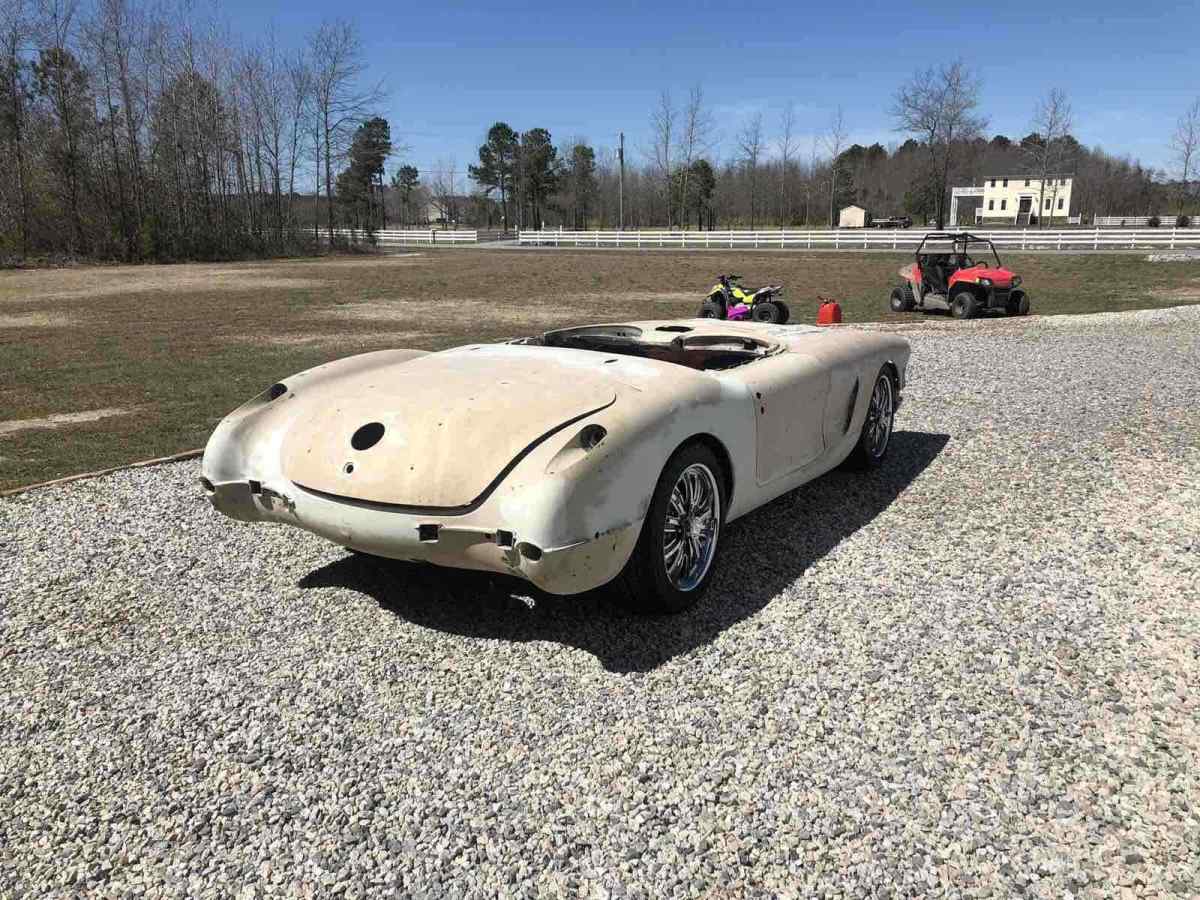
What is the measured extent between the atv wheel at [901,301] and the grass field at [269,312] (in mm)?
657

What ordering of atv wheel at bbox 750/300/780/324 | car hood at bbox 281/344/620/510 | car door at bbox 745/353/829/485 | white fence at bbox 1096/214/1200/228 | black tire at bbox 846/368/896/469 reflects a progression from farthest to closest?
white fence at bbox 1096/214/1200/228
atv wheel at bbox 750/300/780/324
black tire at bbox 846/368/896/469
car door at bbox 745/353/829/485
car hood at bbox 281/344/620/510

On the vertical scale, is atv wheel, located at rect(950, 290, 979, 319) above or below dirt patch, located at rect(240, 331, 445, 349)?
above

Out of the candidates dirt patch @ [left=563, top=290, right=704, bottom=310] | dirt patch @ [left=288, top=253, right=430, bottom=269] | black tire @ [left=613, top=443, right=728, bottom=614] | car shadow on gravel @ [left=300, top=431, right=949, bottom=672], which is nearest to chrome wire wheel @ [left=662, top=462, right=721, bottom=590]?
black tire @ [left=613, top=443, right=728, bottom=614]

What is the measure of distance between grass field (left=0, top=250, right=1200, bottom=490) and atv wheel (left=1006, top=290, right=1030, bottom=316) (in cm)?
167

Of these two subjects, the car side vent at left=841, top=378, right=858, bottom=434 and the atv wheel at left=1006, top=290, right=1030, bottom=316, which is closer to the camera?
the car side vent at left=841, top=378, right=858, bottom=434

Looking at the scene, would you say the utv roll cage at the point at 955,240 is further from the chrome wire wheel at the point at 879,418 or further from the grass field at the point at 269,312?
the chrome wire wheel at the point at 879,418

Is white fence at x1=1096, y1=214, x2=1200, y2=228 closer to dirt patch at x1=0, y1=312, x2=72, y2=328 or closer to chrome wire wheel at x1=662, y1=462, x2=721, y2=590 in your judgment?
dirt patch at x1=0, y1=312, x2=72, y2=328

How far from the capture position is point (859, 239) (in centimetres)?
3947

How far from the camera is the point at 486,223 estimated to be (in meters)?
91.4

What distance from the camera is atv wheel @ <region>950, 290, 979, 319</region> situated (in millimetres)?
14984

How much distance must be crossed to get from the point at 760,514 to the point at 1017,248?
34057 millimetres

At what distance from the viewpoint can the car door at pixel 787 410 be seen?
3973 millimetres

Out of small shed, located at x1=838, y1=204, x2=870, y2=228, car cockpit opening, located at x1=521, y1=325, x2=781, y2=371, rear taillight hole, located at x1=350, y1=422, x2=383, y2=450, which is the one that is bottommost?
rear taillight hole, located at x1=350, y1=422, x2=383, y2=450

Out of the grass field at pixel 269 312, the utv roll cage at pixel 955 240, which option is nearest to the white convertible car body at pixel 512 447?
the grass field at pixel 269 312
